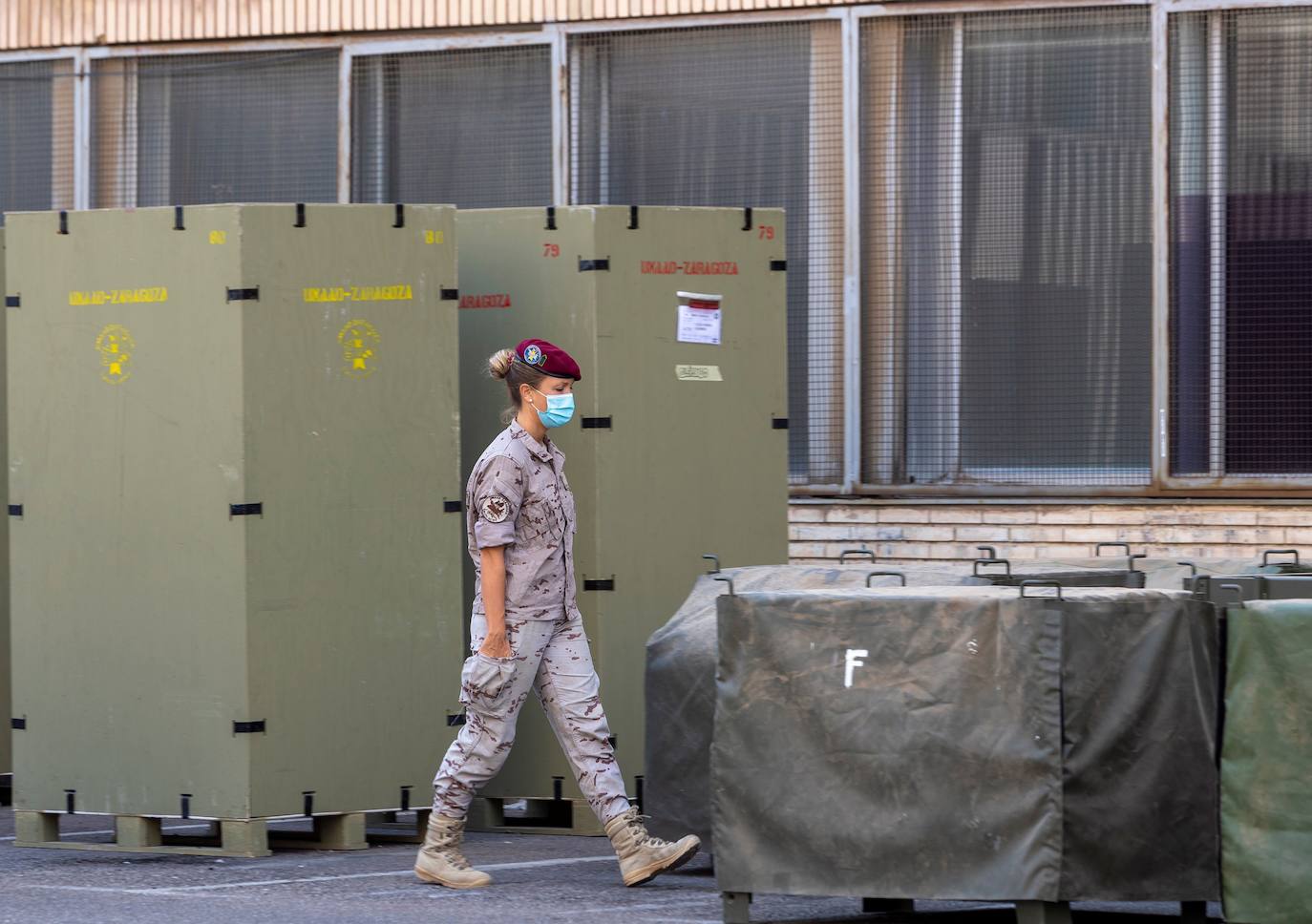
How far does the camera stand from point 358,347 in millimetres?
8539

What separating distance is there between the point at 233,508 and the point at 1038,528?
18.0ft

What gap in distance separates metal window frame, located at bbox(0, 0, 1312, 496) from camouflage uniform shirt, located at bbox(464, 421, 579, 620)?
17.3 ft

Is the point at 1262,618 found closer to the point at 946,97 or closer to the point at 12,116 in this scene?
the point at 946,97

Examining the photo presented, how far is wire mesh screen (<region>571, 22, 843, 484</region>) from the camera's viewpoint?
12.8 m

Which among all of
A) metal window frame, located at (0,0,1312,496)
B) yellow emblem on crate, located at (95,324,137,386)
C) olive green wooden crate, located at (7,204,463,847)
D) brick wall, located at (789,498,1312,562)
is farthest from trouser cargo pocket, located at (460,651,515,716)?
metal window frame, located at (0,0,1312,496)

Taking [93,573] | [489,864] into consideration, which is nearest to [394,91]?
[93,573]

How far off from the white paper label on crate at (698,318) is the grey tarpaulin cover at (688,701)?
1.60m

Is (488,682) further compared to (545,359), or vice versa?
(545,359)

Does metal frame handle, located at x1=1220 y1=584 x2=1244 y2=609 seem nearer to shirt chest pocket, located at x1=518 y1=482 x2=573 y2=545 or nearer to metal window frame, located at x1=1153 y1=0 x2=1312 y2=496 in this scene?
shirt chest pocket, located at x1=518 y1=482 x2=573 y2=545

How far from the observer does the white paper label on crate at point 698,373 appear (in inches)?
363

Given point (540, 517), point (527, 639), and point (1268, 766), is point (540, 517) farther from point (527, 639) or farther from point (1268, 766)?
point (1268, 766)

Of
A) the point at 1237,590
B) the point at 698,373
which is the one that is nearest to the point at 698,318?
the point at 698,373

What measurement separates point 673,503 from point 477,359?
3.47 feet

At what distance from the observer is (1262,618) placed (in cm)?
626
